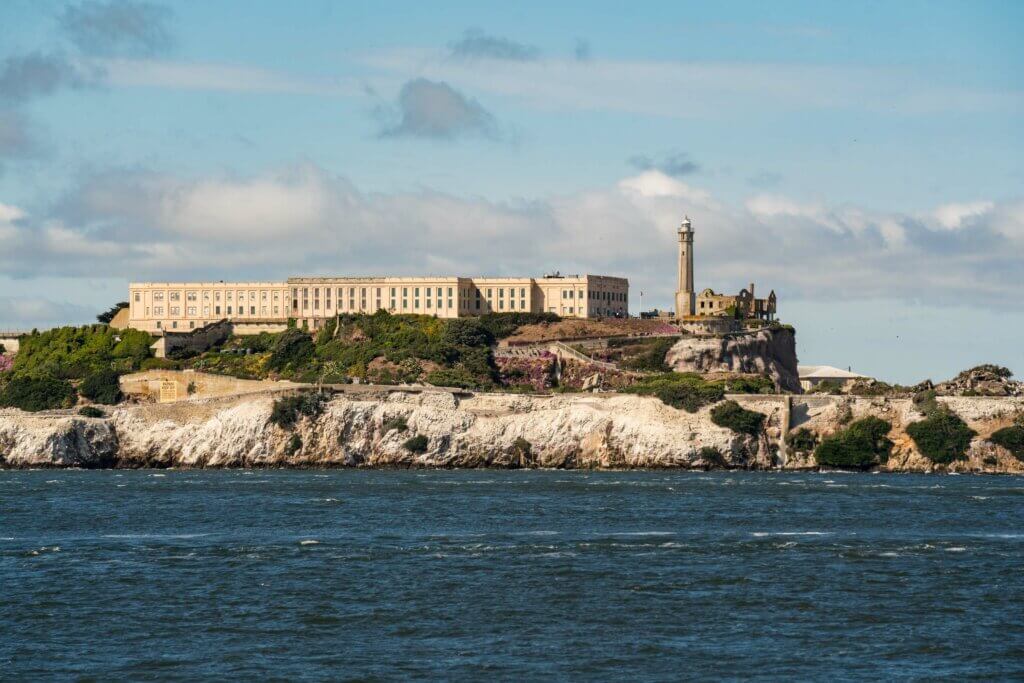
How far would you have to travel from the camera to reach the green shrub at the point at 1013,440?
100 meters

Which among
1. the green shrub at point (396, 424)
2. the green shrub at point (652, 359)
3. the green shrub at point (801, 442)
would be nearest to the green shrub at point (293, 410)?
the green shrub at point (396, 424)

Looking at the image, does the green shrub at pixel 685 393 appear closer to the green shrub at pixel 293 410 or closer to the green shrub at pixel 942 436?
the green shrub at pixel 942 436

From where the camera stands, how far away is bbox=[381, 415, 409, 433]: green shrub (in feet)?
351

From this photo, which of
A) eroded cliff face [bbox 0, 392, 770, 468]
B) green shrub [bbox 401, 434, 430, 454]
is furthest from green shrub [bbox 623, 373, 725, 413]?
green shrub [bbox 401, 434, 430, 454]

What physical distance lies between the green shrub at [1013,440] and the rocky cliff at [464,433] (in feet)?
1.42

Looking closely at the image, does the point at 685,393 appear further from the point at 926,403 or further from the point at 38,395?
the point at 38,395

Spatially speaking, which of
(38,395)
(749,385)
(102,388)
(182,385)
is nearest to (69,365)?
(38,395)

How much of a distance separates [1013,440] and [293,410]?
142 feet

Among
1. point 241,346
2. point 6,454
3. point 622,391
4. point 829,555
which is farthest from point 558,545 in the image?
point 241,346

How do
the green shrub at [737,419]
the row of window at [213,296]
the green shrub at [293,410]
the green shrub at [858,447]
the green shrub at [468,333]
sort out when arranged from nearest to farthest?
the green shrub at [858,447] → the green shrub at [737,419] → the green shrub at [293,410] → the green shrub at [468,333] → the row of window at [213,296]

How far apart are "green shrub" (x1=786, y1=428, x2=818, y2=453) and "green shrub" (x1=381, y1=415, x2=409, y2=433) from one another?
76.5 feet

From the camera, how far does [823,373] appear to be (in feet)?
520

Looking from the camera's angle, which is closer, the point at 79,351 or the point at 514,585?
the point at 514,585

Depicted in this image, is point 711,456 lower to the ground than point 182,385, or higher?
lower
